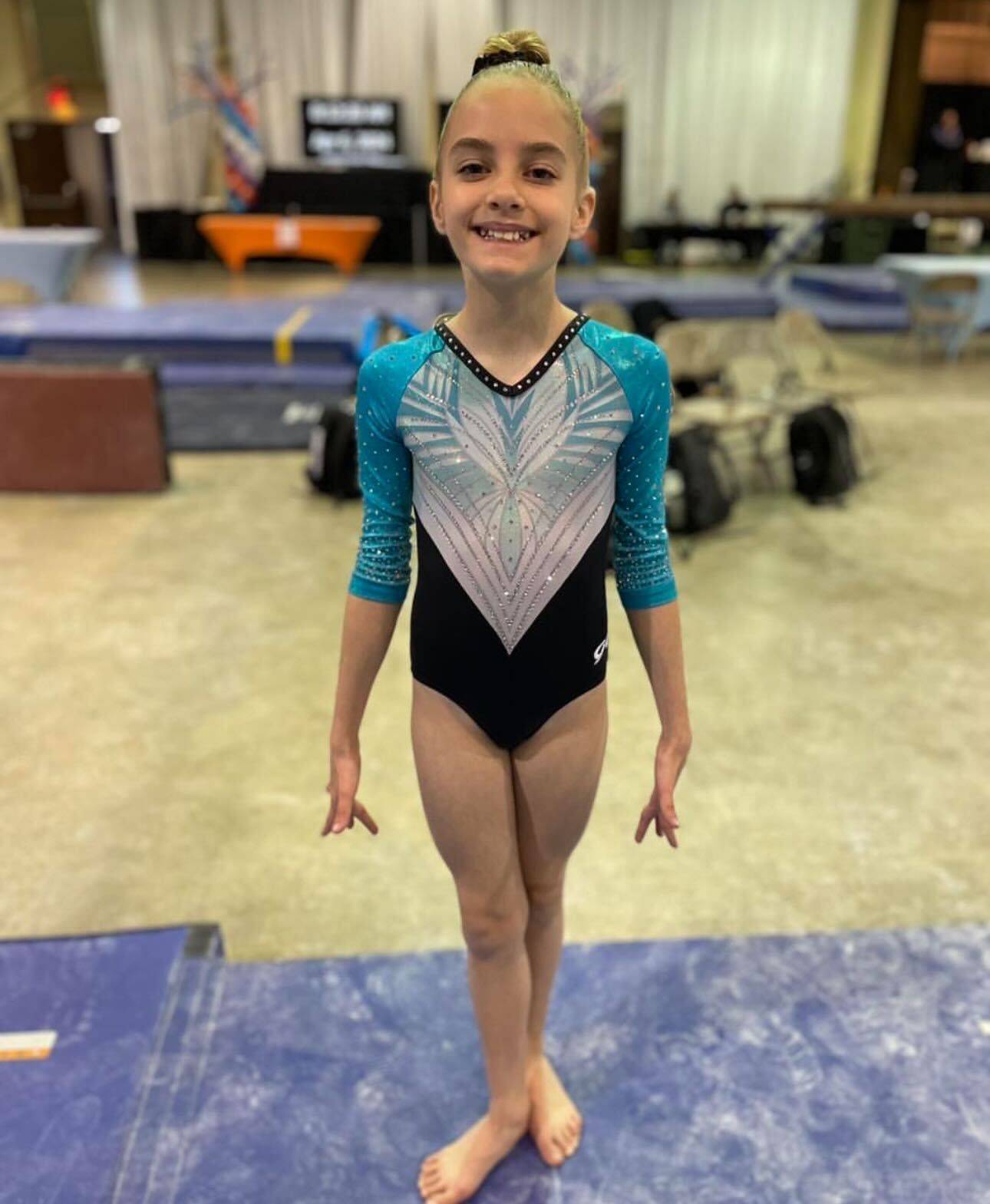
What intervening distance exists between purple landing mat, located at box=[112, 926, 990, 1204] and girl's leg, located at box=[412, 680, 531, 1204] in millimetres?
65

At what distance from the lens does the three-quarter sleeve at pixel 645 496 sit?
131 cm

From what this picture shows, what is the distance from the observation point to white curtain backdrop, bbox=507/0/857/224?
14.3m

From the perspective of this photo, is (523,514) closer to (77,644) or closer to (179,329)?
(77,644)

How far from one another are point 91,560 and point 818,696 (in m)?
3.33

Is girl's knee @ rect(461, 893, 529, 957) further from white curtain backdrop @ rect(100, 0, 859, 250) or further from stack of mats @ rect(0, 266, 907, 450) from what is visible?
white curtain backdrop @ rect(100, 0, 859, 250)

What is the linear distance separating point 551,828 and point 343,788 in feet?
1.06

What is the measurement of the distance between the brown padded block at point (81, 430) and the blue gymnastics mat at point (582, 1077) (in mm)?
3796

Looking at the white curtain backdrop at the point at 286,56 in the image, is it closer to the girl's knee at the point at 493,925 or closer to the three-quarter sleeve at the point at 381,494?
the three-quarter sleeve at the point at 381,494

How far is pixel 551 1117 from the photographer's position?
1.72 metres

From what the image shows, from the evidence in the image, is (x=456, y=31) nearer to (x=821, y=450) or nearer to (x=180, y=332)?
(x=180, y=332)

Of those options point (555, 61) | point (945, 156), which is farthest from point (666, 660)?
point (945, 156)

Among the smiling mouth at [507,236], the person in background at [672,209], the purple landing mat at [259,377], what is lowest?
the purple landing mat at [259,377]

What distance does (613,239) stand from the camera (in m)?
15.5

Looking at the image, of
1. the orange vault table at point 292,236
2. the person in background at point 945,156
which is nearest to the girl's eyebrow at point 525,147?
the orange vault table at point 292,236
